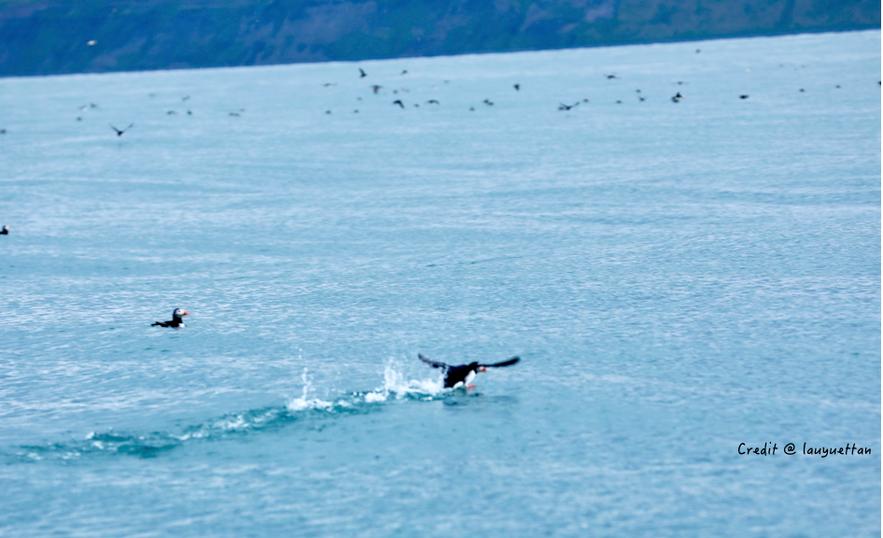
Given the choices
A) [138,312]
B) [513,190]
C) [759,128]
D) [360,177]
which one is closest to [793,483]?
[138,312]

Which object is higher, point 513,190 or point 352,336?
point 513,190

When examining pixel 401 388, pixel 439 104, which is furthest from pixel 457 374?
pixel 439 104

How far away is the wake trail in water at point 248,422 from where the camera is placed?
57.9ft

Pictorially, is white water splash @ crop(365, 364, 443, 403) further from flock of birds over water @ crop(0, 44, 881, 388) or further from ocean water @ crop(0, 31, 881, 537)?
flock of birds over water @ crop(0, 44, 881, 388)

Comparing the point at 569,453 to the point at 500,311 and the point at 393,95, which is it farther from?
the point at 393,95

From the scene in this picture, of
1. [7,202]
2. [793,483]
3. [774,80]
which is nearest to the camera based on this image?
[793,483]

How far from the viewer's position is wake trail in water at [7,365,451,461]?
17.6 m

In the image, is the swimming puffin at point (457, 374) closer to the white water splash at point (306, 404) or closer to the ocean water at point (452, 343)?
the ocean water at point (452, 343)

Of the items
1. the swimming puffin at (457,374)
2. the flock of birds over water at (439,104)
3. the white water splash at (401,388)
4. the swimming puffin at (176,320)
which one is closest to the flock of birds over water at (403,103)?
the flock of birds over water at (439,104)


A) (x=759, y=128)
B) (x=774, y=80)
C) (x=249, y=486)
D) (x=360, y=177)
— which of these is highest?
(x=774, y=80)

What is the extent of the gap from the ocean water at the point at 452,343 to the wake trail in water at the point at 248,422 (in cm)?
8

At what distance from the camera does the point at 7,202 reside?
45281 millimetres

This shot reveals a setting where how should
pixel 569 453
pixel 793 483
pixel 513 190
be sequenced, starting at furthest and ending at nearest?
1. pixel 513 190
2. pixel 569 453
3. pixel 793 483

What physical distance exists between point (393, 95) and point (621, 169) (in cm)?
6475
